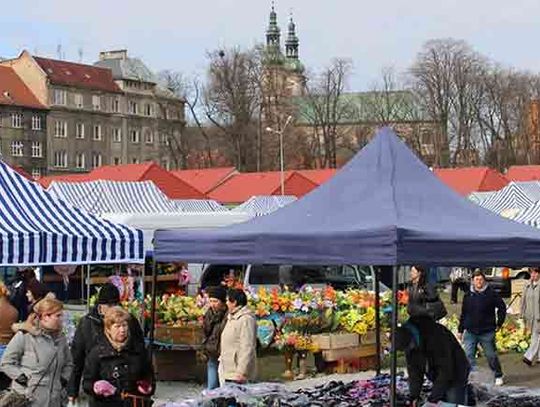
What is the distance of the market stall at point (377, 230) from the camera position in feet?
26.7

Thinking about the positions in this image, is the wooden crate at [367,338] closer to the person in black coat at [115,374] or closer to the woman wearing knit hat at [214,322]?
the woman wearing knit hat at [214,322]

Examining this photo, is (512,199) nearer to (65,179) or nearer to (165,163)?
(65,179)

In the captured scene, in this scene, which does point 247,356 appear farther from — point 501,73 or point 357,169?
point 501,73

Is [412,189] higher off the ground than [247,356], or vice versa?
[412,189]

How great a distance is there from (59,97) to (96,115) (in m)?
5.59

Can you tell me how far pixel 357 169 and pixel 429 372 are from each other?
7.73 feet

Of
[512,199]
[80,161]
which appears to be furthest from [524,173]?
[80,161]

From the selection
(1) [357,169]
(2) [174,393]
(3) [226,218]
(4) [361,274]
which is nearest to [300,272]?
(4) [361,274]

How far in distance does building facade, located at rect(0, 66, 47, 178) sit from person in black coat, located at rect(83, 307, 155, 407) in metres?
89.1

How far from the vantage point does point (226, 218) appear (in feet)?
88.8

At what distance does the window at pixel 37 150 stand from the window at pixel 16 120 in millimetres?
2450

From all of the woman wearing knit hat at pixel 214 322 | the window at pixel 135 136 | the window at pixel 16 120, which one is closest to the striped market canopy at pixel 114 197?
the woman wearing knit hat at pixel 214 322

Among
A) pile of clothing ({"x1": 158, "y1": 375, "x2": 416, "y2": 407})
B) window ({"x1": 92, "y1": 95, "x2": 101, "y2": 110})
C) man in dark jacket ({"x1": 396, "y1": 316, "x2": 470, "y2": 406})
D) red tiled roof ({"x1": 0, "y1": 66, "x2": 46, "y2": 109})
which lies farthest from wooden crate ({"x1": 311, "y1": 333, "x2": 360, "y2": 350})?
window ({"x1": 92, "y1": 95, "x2": 101, "y2": 110})

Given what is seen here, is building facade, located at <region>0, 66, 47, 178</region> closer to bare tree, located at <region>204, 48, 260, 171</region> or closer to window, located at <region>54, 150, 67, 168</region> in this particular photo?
window, located at <region>54, 150, 67, 168</region>
